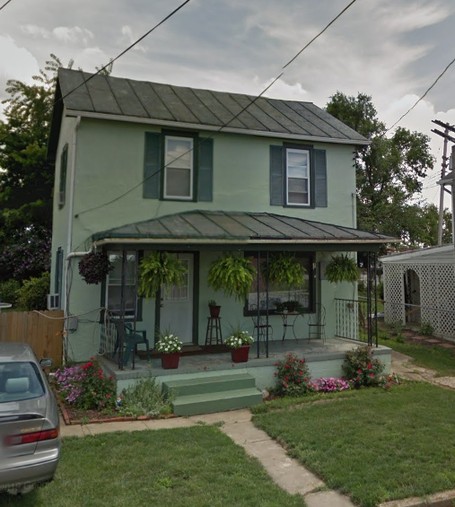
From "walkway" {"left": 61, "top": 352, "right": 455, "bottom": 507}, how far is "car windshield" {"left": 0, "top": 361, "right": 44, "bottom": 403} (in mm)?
1709

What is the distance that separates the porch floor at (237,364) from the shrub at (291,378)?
0.79ft

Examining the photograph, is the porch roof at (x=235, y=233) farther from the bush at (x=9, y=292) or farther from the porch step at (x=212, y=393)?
the bush at (x=9, y=292)

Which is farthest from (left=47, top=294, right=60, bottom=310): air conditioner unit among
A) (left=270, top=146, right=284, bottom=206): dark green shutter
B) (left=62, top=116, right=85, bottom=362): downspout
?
(left=270, top=146, right=284, bottom=206): dark green shutter

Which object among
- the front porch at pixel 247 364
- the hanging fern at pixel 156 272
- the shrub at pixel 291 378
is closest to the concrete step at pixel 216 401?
the front porch at pixel 247 364

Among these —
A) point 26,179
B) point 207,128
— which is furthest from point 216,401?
point 26,179

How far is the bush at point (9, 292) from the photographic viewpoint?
57.5ft

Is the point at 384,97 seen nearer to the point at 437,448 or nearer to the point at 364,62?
the point at 364,62

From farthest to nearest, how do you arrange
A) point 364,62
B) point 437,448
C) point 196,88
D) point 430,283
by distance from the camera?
1. point 430,283
2. point 196,88
3. point 364,62
4. point 437,448

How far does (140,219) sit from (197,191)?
1589 mm

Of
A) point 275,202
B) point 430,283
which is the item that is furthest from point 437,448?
point 430,283

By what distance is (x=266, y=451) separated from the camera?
534 cm

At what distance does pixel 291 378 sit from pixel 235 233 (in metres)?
3.09

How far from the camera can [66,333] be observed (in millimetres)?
9000

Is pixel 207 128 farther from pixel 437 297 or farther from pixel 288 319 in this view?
pixel 437 297
